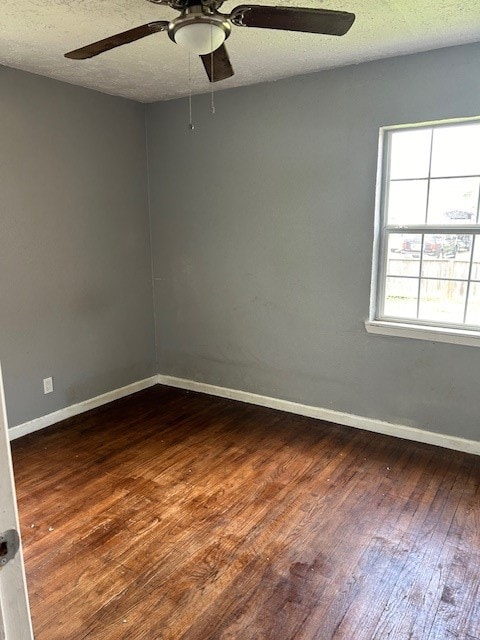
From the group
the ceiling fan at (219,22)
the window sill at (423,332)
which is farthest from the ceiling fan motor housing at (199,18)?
the window sill at (423,332)

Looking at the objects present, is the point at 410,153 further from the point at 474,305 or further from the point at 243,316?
the point at 243,316

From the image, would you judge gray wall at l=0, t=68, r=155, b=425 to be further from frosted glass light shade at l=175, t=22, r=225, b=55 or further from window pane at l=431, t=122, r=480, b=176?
window pane at l=431, t=122, r=480, b=176

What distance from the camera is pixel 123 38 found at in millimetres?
1833

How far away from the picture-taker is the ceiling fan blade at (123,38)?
67.8 inches

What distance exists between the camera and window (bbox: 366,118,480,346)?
2834 mm

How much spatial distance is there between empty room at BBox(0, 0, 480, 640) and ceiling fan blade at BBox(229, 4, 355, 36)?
0.04 ft

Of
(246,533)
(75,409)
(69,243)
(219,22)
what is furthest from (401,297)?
(75,409)

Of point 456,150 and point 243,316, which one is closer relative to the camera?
point 456,150

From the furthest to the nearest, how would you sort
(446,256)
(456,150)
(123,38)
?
(446,256)
(456,150)
(123,38)

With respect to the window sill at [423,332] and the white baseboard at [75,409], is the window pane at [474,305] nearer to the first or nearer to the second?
the window sill at [423,332]

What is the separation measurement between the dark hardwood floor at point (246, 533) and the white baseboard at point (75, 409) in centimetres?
8

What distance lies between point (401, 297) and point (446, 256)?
0.41m

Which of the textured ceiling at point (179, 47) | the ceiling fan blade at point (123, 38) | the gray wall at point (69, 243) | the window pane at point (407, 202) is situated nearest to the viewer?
the ceiling fan blade at point (123, 38)

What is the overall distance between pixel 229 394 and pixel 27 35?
116 inches
